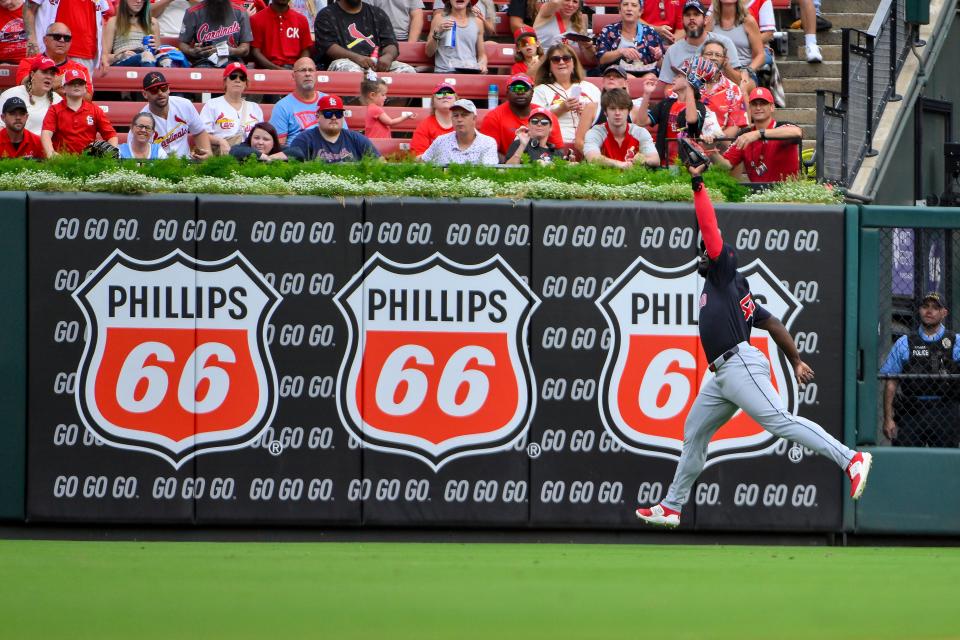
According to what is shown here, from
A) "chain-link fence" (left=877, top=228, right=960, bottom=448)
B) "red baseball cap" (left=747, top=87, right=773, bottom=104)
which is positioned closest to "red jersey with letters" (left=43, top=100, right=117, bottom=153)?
"red baseball cap" (left=747, top=87, right=773, bottom=104)

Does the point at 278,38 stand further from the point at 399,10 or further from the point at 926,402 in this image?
the point at 926,402

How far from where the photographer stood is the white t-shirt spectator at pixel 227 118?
1346cm

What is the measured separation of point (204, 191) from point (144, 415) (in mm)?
1743

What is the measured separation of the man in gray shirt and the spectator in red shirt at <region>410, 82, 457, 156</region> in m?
2.74

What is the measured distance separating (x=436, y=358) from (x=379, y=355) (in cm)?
43

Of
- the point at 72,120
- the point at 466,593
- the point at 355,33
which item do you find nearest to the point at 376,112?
the point at 355,33

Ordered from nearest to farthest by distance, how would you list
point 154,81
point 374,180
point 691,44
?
1. point 374,180
2. point 154,81
3. point 691,44

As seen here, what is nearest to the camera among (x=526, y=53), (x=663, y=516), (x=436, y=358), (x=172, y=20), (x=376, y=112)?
(x=663, y=516)

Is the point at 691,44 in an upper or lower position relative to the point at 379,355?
upper

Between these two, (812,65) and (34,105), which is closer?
(34,105)

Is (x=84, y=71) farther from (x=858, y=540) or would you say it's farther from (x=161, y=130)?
(x=858, y=540)

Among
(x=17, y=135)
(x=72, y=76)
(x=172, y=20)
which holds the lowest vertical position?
(x=17, y=135)

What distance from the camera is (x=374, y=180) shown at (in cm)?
1061

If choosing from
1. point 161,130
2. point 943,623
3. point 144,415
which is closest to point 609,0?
point 161,130
